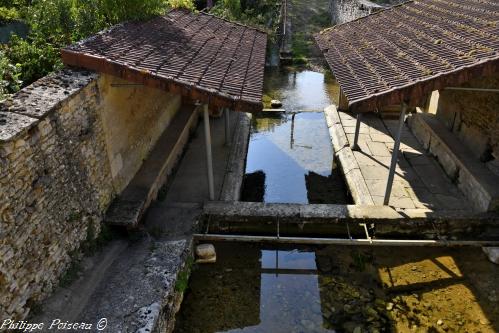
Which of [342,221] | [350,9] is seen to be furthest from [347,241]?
[350,9]

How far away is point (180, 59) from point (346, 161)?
4.76 meters

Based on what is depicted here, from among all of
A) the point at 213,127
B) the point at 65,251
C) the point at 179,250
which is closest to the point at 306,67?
the point at 213,127

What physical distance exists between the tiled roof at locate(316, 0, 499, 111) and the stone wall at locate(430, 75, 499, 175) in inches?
58.3

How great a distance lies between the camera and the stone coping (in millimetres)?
4059

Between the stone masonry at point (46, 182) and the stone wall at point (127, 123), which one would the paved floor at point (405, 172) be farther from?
the stone masonry at point (46, 182)

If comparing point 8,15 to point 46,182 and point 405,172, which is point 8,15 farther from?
point 405,172

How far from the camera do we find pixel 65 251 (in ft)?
16.3

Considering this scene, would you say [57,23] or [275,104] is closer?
[57,23]

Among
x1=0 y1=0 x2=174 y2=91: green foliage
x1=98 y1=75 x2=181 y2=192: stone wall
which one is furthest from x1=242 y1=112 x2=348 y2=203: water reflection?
x1=0 y1=0 x2=174 y2=91: green foliage

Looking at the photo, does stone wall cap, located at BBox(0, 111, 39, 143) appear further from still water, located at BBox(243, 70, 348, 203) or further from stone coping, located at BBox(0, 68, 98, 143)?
still water, located at BBox(243, 70, 348, 203)

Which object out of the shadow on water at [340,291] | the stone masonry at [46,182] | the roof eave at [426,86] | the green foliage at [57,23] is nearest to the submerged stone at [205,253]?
the shadow on water at [340,291]

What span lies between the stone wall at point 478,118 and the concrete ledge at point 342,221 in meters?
1.43

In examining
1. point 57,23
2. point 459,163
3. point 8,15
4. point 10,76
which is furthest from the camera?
point 8,15

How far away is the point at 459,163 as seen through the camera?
785cm
